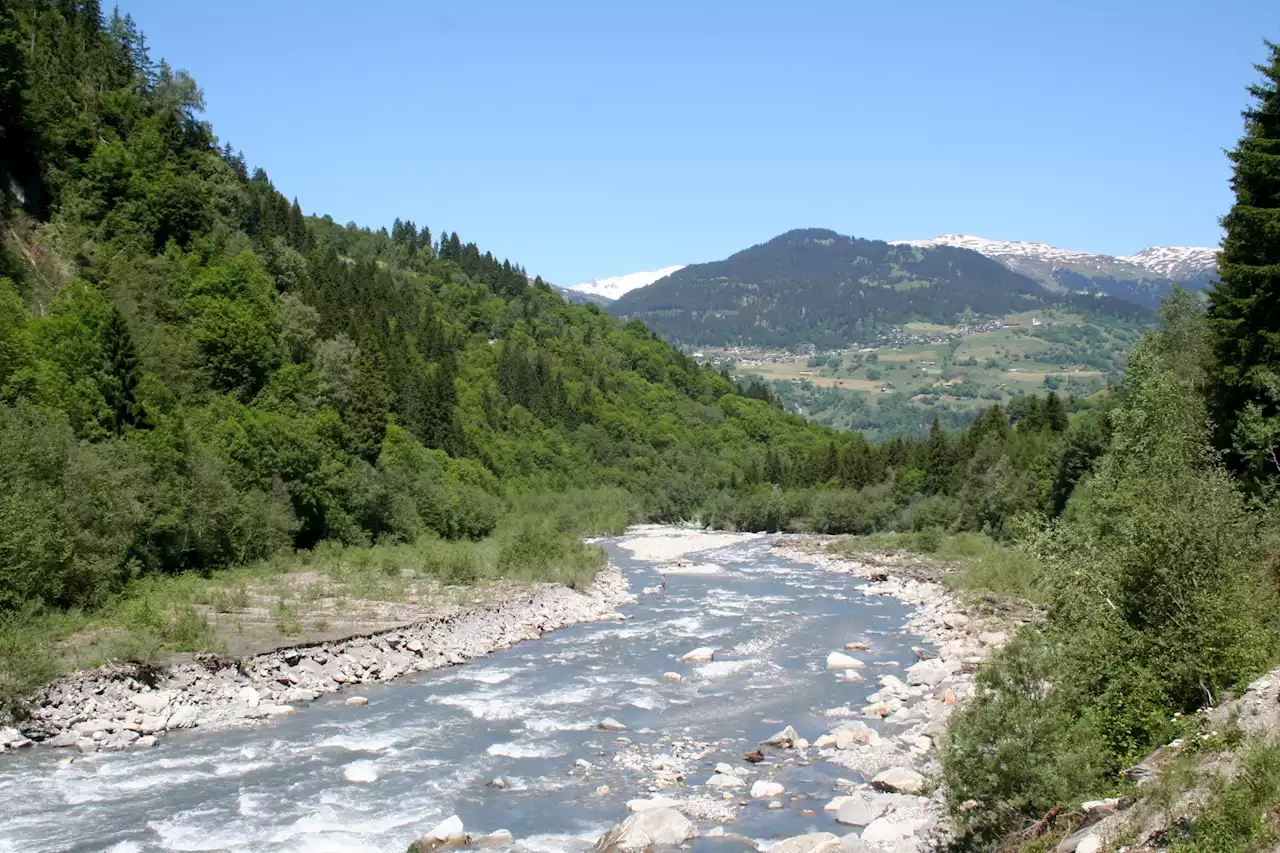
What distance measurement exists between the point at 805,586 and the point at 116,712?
136 feet

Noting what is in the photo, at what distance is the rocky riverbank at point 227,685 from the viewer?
2170 centimetres

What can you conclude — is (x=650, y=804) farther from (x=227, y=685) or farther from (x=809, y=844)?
(x=227, y=685)

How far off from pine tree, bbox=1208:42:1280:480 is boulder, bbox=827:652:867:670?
1297 cm

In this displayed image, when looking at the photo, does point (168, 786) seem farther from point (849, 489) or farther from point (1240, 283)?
point (849, 489)

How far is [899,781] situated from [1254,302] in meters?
20.2

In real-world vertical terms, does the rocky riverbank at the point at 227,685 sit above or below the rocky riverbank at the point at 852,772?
above

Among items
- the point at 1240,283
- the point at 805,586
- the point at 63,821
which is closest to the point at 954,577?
the point at 805,586

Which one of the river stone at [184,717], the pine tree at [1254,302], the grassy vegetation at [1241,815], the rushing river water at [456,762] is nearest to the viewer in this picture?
the grassy vegetation at [1241,815]

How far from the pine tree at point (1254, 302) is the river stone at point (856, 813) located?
17.2 m

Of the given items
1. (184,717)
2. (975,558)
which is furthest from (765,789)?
(975,558)

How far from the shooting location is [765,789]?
19.2m

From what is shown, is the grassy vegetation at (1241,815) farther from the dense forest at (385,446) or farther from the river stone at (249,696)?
the river stone at (249,696)

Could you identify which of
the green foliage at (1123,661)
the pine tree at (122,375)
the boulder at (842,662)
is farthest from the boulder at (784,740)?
the pine tree at (122,375)

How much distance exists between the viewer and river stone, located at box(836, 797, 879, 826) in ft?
56.9
